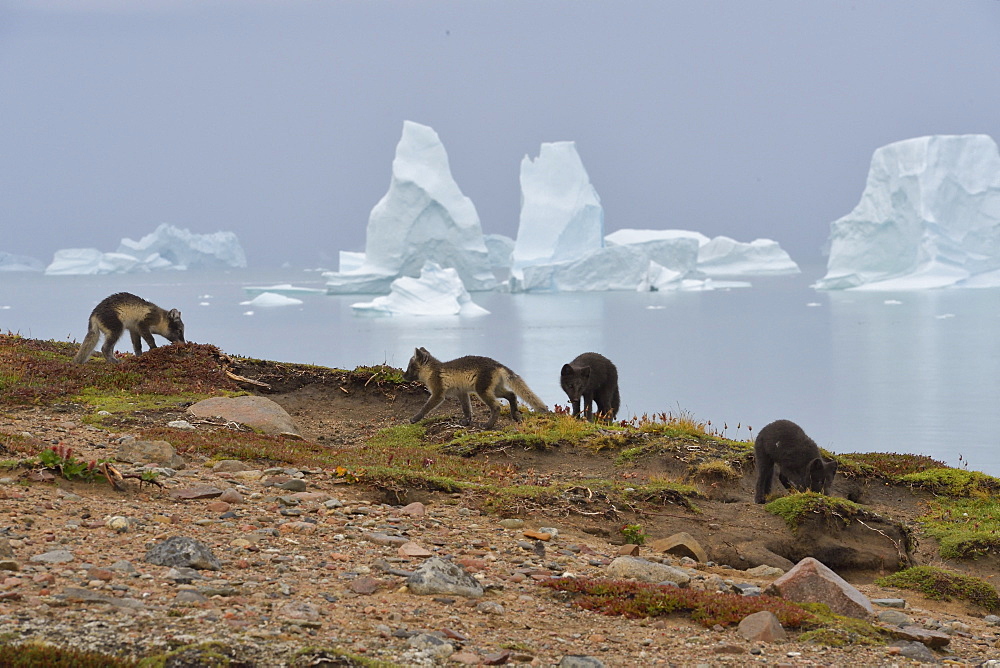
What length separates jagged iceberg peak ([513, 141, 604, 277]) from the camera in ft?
265

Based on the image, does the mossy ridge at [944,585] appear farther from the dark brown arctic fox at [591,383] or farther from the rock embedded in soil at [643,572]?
the dark brown arctic fox at [591,383]

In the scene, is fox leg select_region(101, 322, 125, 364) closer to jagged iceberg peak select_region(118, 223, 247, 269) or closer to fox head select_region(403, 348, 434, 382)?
fox head select_region(403, 348, 434, 382)

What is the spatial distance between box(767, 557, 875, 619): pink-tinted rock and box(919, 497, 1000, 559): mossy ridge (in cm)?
357

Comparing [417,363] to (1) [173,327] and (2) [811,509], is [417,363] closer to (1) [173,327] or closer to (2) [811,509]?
(1) [173,327]

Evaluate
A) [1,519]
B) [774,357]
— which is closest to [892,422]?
[774,357]

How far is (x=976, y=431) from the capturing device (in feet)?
90.9

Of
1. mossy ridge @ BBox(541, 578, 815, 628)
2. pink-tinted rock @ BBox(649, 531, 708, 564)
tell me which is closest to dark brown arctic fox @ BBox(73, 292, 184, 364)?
pink-tinted rock @ BBox(649, 531, 708, 564)

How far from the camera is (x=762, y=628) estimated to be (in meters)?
5.38

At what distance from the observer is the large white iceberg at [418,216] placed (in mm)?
70938

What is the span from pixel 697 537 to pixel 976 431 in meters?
23.2

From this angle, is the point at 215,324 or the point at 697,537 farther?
the point at 215,324

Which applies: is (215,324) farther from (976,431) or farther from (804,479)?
(804,479)

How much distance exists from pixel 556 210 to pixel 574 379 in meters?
67.9

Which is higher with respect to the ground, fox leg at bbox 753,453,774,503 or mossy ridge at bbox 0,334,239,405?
mossy ridge at bbox 0,334,239,405
